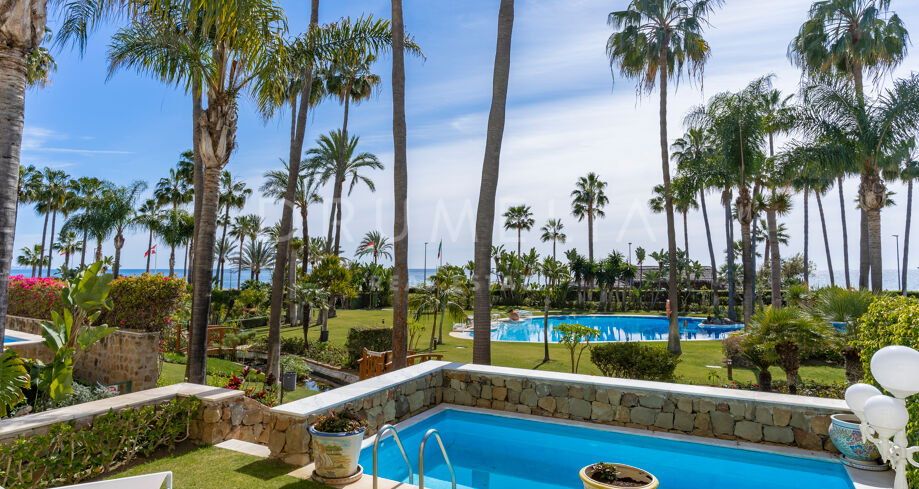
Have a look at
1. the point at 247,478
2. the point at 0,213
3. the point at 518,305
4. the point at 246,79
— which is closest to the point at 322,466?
the point at 247,478

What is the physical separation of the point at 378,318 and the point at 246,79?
22373mm

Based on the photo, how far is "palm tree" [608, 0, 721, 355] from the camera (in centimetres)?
1803

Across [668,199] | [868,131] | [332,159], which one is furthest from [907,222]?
[332,159]

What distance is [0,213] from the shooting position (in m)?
4.61

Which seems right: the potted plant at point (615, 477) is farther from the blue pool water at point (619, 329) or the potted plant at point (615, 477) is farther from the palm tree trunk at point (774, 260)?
the palm tree trunk at point (774, 260)

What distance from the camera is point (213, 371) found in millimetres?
13195

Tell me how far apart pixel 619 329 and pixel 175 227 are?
30853mm

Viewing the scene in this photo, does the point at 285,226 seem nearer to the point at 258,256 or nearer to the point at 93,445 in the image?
the point at 93,445

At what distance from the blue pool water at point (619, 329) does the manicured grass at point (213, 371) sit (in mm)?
12383

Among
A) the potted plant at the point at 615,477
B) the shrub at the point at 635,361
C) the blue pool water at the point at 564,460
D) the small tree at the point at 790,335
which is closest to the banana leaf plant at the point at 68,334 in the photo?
the blue pool water at the point at 564,460

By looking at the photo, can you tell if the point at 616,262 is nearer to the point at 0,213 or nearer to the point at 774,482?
the point at 774,482

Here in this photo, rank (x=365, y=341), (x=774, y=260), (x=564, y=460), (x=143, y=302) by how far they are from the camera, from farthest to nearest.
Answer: (x=774, y=260)
(x=365, y=341)
(x=143, y=302)
(x=564, y=460)

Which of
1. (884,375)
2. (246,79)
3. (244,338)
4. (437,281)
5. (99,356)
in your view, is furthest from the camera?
(437,281)

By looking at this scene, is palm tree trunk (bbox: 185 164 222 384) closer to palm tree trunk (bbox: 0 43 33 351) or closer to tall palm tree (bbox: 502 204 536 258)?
palm tree trunk (bbox: 0 43 33 351)
